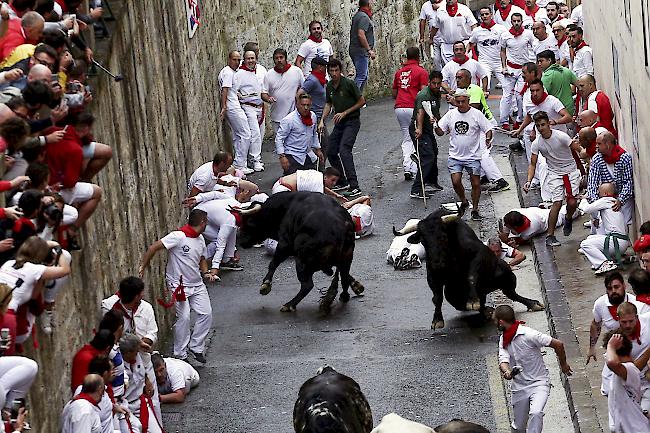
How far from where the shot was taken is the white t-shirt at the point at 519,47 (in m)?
24.2

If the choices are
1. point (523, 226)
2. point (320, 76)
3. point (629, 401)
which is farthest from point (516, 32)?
point (629, 401)

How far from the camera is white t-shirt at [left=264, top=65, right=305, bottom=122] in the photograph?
22.2 meters

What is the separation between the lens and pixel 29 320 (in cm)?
1043

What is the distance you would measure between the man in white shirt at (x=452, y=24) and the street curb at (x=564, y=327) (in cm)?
599

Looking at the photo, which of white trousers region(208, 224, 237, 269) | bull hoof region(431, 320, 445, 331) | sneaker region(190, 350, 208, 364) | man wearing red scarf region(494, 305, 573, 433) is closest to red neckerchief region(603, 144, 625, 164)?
bull hoof region(431, 320, 445, 331)

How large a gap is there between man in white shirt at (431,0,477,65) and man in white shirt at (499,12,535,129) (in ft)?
4.73

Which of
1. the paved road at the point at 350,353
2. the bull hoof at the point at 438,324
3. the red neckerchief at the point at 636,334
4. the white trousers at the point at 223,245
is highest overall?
the red neckerchief at the point at 636,334

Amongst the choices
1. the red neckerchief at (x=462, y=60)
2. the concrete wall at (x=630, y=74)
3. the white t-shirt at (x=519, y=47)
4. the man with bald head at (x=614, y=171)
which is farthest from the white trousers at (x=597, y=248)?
the white t-shirt at (x=519, y=47)

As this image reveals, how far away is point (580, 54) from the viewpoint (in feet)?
70.1

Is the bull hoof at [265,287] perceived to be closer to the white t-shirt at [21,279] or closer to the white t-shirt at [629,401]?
the white t-shirt at [629,401]

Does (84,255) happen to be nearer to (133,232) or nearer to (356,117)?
(133,232)

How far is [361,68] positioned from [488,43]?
2373mm

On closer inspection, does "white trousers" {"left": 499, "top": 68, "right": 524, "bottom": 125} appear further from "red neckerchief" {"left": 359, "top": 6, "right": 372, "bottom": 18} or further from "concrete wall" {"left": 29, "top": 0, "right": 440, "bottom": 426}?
"concrete wall" {"left": 29, "top": 0, "right": 440, "bottom": 426}

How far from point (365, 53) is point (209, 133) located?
5806 millimetres
